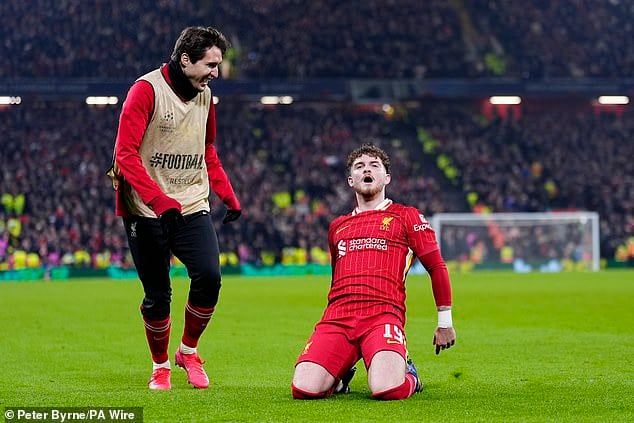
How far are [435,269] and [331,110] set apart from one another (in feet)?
118

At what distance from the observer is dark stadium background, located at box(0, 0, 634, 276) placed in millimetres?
36906

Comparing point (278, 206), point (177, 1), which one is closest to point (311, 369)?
point (278, 206)

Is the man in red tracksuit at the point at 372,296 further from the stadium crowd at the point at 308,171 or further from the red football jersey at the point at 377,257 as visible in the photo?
the stadium crowd at the point at 308,171

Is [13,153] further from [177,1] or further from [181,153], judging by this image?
[181,153]

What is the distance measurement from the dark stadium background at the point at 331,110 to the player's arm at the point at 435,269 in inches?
1083

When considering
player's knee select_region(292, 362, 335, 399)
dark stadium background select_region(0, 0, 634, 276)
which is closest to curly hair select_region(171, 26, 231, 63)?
player's knee select_region(292, 362, 335, 399)

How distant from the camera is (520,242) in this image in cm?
3516

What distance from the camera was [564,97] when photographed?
42938mm

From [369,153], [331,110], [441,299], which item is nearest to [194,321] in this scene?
[369,153]

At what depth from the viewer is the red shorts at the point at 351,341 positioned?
684cm

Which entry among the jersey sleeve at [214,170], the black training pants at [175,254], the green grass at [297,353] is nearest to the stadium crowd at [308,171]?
the green grass at [297,353]

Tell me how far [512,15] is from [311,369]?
39.2 meters

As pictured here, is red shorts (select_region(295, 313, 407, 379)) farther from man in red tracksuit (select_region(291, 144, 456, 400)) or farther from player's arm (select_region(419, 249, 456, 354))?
player's arm (select_region(419, 249, 456, 354))

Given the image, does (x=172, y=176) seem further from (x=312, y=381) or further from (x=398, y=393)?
(x=398, y=393)
